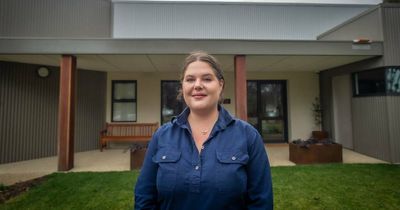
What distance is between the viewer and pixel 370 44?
547cm

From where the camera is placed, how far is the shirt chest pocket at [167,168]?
117cm

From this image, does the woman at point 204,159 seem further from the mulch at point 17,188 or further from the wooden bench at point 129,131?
the wooden bench at point 129,131

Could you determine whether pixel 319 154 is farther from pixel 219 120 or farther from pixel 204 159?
pixel 204 159

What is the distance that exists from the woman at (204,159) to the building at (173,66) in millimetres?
3832

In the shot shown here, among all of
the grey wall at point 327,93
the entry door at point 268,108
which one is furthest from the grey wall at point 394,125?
the entry door at point 268,108

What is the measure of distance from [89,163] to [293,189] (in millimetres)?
4727

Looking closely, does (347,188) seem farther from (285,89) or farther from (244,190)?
(285,89)

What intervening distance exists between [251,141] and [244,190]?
268 millimetres

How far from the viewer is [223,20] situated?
8.73 meters

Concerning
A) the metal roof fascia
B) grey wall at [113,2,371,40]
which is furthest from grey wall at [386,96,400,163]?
grey wall at [113,2,371,40]

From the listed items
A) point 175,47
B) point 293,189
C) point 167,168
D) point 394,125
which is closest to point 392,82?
point 394,125

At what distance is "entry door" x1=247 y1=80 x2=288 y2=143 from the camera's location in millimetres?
8305

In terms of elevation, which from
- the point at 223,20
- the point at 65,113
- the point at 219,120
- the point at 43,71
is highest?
the point at 223,20

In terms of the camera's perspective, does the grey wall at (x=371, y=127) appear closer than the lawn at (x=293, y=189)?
No
